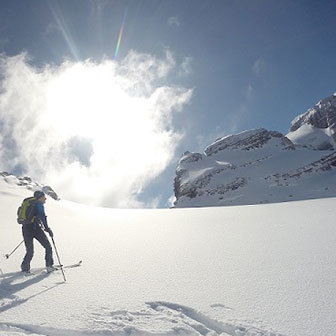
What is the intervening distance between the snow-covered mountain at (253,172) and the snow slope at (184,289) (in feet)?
183

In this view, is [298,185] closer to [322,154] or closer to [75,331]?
[322,154]

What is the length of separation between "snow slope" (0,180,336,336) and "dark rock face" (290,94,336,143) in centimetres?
16310

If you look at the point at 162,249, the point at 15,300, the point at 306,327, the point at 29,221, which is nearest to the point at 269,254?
the point at 162,249

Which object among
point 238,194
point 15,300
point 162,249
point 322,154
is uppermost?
point 322,154

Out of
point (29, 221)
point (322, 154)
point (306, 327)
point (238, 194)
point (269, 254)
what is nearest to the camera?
point (306, 327)

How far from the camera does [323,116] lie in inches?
6452

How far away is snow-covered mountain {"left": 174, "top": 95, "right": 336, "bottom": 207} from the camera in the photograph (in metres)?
68.0

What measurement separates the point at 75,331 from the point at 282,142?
115630mm

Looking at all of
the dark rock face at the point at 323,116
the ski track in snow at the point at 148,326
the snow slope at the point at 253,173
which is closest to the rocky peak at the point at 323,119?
the dark rock face at the point at 323,116

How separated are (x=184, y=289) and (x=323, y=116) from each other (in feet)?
602

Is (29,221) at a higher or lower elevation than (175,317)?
higher

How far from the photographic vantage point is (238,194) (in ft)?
248

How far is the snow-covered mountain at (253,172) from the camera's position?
223 ft

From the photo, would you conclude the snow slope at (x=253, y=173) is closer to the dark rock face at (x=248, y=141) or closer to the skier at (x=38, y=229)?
the dark rock face at (x=248, y=141)
